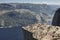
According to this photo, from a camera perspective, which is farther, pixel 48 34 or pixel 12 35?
pixel 12 35

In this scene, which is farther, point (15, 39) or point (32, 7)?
point (32, 7)

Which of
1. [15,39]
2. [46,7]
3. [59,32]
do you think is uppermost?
[59,32]

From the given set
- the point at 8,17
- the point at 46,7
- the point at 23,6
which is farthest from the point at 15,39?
the point at 46,7

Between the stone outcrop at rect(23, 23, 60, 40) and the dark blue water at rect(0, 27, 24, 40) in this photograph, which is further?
the dark blue water at rect(0, 27, 24, 40)

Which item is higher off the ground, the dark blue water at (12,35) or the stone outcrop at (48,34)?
the stone outcrop at (48,34)

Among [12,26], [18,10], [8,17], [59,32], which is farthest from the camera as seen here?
[18,10]

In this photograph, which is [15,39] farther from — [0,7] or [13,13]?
[0,7]

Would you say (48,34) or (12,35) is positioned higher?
(48,34)

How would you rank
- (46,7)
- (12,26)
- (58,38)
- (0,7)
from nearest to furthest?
(58,38)
(12,26)
(0,7)
(46,7)

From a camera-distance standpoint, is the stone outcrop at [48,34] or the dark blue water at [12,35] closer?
the stone outcrop at [48,34]

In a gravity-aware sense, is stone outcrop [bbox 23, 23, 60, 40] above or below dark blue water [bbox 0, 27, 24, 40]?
above

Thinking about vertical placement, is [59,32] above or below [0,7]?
above
